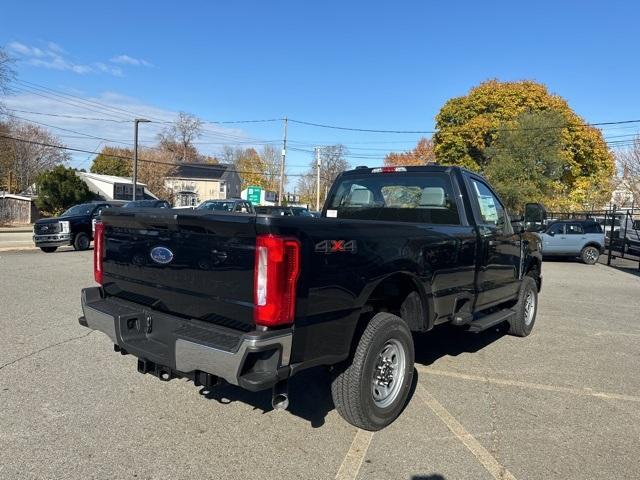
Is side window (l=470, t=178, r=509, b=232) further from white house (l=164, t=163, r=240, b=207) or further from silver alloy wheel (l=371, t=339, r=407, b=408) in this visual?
white house (l=164, t=163, r=240, b=207)

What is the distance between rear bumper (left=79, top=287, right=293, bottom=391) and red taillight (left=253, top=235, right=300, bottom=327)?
10cm

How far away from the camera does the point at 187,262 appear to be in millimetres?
3344

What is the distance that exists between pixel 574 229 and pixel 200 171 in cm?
6333

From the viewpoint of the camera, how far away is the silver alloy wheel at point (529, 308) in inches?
264

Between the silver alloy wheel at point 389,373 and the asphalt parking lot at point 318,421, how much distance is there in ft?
0.78

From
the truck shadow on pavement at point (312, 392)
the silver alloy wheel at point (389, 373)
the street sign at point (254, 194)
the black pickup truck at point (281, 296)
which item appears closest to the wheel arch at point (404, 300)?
the black pickup truck at point (281, 296)

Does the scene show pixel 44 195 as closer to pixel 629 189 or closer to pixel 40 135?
pixel 40 135

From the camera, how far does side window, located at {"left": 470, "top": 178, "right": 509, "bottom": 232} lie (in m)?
5.47

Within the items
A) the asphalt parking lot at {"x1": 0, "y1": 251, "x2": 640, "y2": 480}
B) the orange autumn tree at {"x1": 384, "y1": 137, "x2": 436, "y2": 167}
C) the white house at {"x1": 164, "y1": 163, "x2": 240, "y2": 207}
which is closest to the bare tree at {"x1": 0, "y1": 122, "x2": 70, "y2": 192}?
the white house at {"x1": 164, "y1": 163, "x2": 240, "y2": 207}

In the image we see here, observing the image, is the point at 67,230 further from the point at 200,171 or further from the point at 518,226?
the point at 200,171

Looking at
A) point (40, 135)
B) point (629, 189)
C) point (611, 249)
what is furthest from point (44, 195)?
point (629, 189)

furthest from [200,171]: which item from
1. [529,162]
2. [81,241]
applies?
[81,241]

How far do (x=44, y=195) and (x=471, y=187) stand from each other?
40.5 meters

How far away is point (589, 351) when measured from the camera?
6.16 metres
